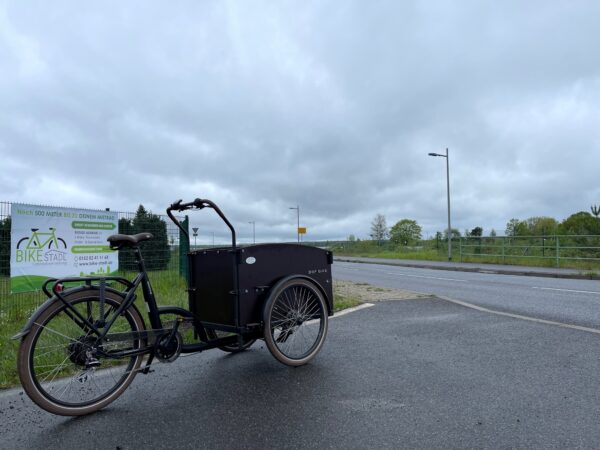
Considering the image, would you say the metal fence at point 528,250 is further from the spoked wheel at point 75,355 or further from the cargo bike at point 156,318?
the spoked wheel at point 75,355

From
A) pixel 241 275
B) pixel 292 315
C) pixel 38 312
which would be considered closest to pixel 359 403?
pixel 292 315

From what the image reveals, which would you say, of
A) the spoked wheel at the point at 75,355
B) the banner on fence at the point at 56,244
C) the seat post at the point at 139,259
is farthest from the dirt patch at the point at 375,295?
the spoked wheel at the point at 75,355

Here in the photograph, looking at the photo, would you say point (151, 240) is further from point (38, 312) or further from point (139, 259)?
point (38, 312)

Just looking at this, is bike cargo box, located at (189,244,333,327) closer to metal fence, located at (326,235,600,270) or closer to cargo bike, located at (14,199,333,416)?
cargo bike, located at (14,199,333,416)

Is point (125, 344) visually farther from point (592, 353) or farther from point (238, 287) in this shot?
point (592, 353)

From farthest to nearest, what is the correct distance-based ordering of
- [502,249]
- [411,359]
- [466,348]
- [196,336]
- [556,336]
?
[502,249], [556,336], [466,348], [411,359], [196,336]

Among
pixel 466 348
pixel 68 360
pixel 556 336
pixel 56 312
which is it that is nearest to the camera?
pixel 56 312

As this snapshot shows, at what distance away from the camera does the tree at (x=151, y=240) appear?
9141 mm

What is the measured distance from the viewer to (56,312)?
10.2 ft

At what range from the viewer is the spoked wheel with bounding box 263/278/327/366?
3834 mm

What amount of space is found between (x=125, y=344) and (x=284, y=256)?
5.05 feet

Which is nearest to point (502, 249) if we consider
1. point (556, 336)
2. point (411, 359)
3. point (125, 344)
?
point (556, 336)

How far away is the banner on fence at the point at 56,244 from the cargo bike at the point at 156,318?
14.0 feet

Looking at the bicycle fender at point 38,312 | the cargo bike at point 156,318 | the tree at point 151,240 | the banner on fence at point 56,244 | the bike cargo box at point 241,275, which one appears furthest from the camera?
the tree at point 151,240
